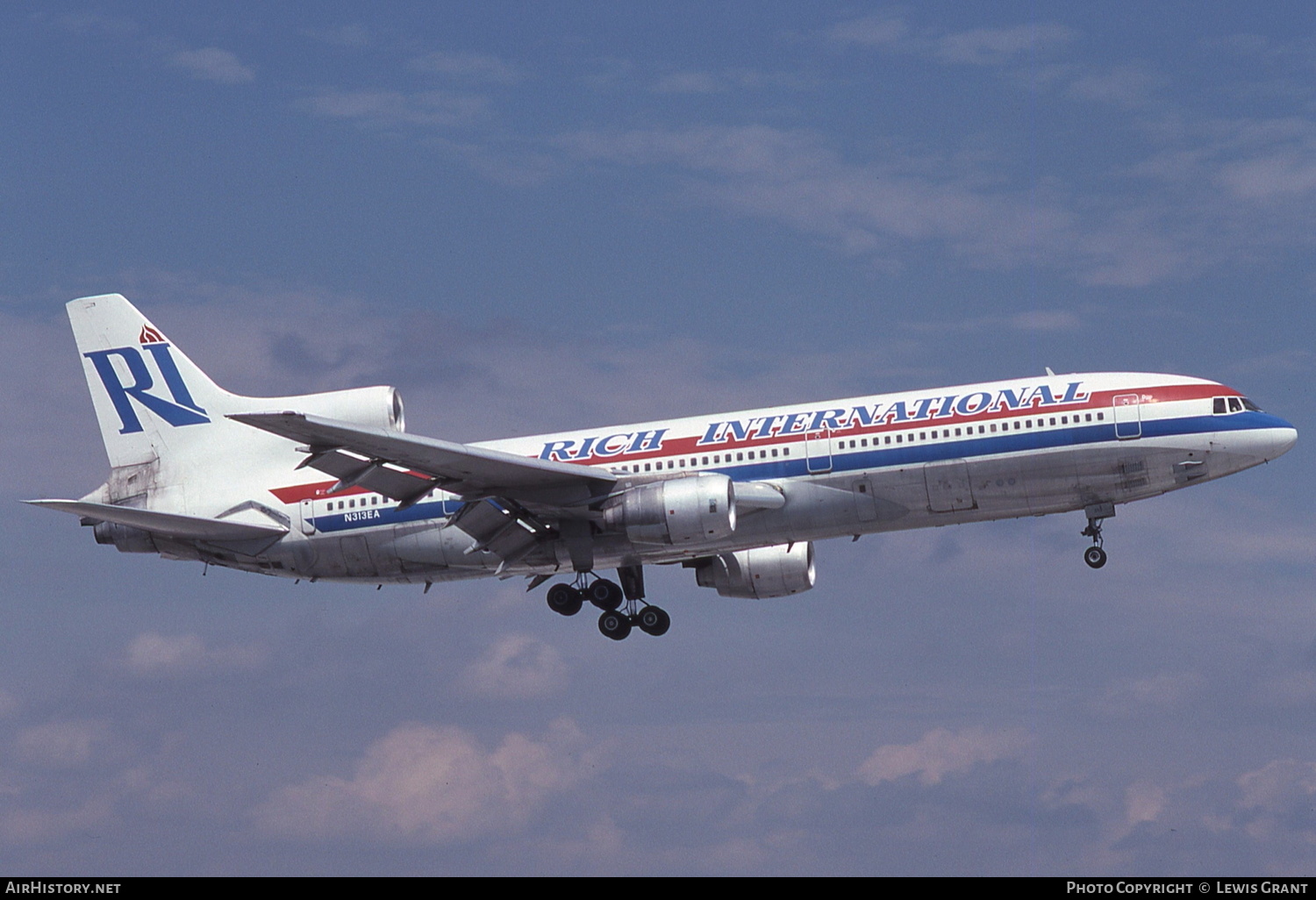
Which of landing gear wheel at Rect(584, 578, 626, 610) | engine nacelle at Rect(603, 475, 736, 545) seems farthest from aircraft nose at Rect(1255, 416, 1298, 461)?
landing gear wheel at Rect(584, 578, 626, 610)

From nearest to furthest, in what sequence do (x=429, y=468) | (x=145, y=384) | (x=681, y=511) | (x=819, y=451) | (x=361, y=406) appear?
(x=681, y=511) → (x=429, y=468) → (x=819, y=451) → (x=361, y=406) → (x=145, y=384)

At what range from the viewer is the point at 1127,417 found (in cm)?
4375

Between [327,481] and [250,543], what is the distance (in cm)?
292

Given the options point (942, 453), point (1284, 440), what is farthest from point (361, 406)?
point (1284, 440)

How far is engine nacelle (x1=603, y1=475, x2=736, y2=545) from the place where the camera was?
142 ft

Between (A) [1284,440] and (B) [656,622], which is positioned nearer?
(A) [1284,440]

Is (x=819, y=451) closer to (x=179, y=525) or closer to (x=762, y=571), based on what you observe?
(x=762, y=571)

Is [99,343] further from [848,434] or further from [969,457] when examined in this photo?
[969,457]

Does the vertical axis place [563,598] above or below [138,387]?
below

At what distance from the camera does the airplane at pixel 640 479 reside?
43719 mm

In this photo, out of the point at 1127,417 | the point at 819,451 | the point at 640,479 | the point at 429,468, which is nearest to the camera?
the point at 1127,417

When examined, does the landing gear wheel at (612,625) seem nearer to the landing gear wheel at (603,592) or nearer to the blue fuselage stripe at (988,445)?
the landing gear wheel at (603,592)

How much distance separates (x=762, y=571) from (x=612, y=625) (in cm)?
566
